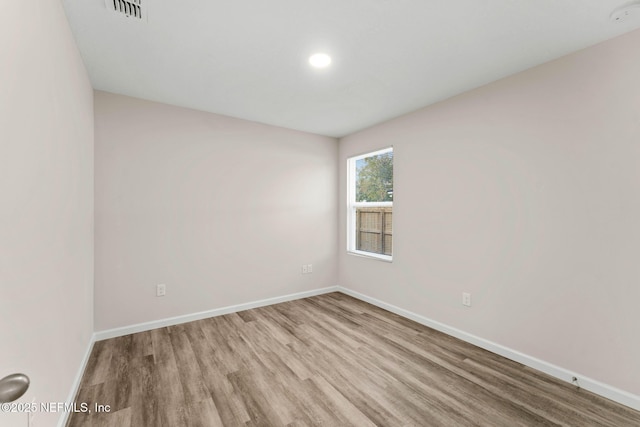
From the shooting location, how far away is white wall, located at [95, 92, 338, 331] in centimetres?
278

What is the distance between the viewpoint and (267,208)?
Answer: 12.3ft

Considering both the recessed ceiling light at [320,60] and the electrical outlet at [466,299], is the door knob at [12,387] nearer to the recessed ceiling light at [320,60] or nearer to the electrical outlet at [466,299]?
the recessed ceiling light at [320,60]

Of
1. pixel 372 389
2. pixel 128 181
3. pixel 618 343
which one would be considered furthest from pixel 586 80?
pixel 128 181

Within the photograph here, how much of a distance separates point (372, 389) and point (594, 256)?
1852 millimetres

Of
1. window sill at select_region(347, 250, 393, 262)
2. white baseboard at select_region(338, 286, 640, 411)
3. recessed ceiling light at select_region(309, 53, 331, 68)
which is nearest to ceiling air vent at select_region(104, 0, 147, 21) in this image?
recessed ceiling light at select_region(309, 53, 331, 68)

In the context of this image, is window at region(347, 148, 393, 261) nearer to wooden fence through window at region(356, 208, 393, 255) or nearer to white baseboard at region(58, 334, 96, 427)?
wooden fence through window at region(356, 208, 393, 255)

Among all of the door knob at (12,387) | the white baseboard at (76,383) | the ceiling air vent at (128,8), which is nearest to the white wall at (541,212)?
the ceiling air vent at (128,8)

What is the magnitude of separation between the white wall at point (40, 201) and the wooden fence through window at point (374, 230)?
3.15 meters

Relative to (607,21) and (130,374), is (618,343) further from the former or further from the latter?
(130,374)

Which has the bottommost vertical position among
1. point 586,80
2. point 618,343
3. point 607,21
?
point 618,343

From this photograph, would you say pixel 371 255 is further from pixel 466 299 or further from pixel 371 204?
pixel 466 299

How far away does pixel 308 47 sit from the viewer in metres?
2.01

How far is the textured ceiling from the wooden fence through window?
1538 mm

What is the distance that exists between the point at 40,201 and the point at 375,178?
3409 mm
